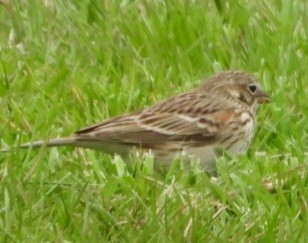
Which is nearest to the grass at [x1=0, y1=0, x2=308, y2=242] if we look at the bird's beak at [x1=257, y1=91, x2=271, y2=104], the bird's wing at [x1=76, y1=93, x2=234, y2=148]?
the bird's beak at [x1=257, y1=91, x2=271, y2=104]

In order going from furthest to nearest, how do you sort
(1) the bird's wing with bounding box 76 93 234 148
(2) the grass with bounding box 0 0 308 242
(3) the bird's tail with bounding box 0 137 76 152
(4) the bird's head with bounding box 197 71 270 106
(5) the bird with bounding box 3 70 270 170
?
(4) the bird's head with bounding box 197 71 270 106 → (1) the bird's wing with bounding box 76 93 234 148 → (5) the bird with bounding box 3 70 270 170 → (3) the bird's tail with bounding box 0 137 76 152 → (2) the grass with bounding box 0 0 308 242

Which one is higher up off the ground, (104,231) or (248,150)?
(104,231)

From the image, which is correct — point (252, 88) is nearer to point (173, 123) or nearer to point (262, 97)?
point (262, 97)

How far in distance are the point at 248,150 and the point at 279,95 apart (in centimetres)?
60

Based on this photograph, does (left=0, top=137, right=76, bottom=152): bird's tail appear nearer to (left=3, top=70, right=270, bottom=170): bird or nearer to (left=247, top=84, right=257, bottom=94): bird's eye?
(left=3, top=70, right=270, bottom=170): bird

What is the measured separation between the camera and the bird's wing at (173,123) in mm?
8594

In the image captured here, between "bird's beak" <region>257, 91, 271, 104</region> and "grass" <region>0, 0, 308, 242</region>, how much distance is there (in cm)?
5

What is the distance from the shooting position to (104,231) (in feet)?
23.8

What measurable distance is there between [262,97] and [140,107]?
74 cm

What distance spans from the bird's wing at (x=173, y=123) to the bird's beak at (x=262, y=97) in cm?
17

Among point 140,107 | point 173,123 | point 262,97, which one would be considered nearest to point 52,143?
point 173,123

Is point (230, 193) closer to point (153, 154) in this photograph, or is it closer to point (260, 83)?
point (153, 154)

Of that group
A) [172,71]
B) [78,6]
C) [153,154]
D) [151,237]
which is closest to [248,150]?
[153,154]

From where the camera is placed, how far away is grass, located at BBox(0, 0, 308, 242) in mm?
7262
